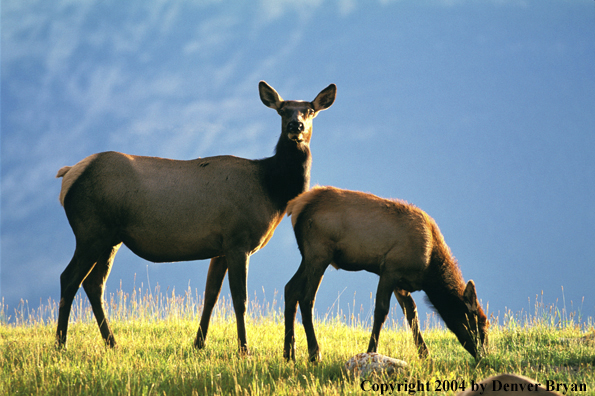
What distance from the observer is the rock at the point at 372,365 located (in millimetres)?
5875

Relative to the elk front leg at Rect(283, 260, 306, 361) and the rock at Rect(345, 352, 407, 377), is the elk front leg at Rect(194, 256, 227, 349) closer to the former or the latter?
the elk front leg at Rect(283, 260, 306, 361)

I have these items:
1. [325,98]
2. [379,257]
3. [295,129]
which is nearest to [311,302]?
[379,257]

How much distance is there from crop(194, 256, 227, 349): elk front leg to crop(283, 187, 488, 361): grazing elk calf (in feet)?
5.28

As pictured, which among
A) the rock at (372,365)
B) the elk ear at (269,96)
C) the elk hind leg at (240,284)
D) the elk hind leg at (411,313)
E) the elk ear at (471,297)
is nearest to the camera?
the rock at (372,365)

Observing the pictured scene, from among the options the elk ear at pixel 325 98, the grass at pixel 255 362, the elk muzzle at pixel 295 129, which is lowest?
the grass at pixel 255 362

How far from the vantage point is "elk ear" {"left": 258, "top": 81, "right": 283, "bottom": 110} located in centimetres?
825

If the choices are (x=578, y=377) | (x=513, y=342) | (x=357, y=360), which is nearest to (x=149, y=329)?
(x=357, y=360)

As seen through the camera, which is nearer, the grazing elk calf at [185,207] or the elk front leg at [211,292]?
the grazing elk calf at [185,207]

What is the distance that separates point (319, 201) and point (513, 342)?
13.6 ft

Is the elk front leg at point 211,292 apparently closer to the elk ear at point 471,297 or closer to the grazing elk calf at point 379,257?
the grazing elk calf at point 379,257

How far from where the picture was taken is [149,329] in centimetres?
1051

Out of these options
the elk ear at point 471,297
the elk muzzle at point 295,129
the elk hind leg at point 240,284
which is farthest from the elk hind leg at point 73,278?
the elk ear at point 471,297

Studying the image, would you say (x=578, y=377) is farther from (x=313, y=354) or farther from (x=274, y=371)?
(x=274, y=371)

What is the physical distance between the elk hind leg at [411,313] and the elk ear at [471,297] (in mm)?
789
